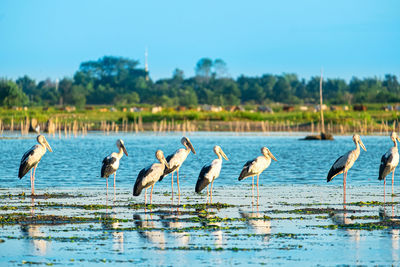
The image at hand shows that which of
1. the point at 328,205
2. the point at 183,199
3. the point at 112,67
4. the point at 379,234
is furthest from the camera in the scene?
the point at 112,67

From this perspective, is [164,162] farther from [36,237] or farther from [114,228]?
[36,237]

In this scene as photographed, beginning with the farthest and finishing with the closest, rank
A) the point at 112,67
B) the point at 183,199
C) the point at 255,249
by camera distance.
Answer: the point at 112,67 → the point at 183,199 → the point at 255,249

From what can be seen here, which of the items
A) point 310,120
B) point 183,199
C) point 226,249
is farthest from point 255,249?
point 310,120

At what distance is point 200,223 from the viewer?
49.6ft

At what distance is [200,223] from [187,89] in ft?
497

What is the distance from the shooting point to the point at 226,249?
12.4 meters

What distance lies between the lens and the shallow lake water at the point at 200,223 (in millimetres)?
11836

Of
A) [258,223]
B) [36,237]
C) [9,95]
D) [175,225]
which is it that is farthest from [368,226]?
[9,95]

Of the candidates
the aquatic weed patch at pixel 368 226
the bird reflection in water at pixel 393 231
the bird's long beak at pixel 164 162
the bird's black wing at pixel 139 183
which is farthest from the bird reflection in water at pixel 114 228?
the bird reflection in water at pixel 393 231

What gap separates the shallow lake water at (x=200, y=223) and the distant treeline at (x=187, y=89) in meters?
97.8

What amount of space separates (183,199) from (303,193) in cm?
373

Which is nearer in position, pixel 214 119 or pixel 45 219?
pixel 45 219

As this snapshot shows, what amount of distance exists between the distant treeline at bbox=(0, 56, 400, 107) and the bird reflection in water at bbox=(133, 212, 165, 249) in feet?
344

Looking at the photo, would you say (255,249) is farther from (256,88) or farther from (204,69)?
(204,69)
